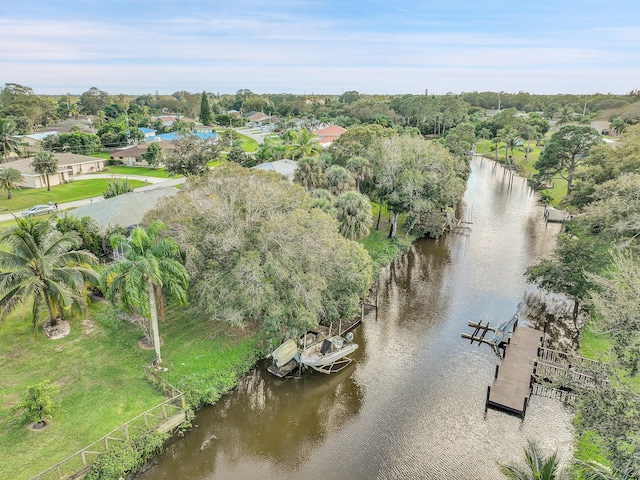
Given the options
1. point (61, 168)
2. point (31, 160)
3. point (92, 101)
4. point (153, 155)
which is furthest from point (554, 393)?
point (92, 101)

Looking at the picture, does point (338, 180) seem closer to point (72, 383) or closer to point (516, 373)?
point (516, 373)

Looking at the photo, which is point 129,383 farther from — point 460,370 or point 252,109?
point 252,109

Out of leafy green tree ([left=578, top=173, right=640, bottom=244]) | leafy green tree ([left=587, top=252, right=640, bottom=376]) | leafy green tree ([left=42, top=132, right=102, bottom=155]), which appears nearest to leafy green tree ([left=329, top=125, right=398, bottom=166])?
leafy green tree ([left=578, top=173, right=640, bottom=244])

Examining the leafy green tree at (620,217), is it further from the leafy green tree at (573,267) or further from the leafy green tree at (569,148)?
the leafy green tree at (569,148)

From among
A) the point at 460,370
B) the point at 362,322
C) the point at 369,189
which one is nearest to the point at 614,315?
the point at 460,370

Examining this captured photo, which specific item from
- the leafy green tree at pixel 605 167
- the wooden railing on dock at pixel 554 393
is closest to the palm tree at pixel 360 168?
the leafy green tree at pixel 605 167
